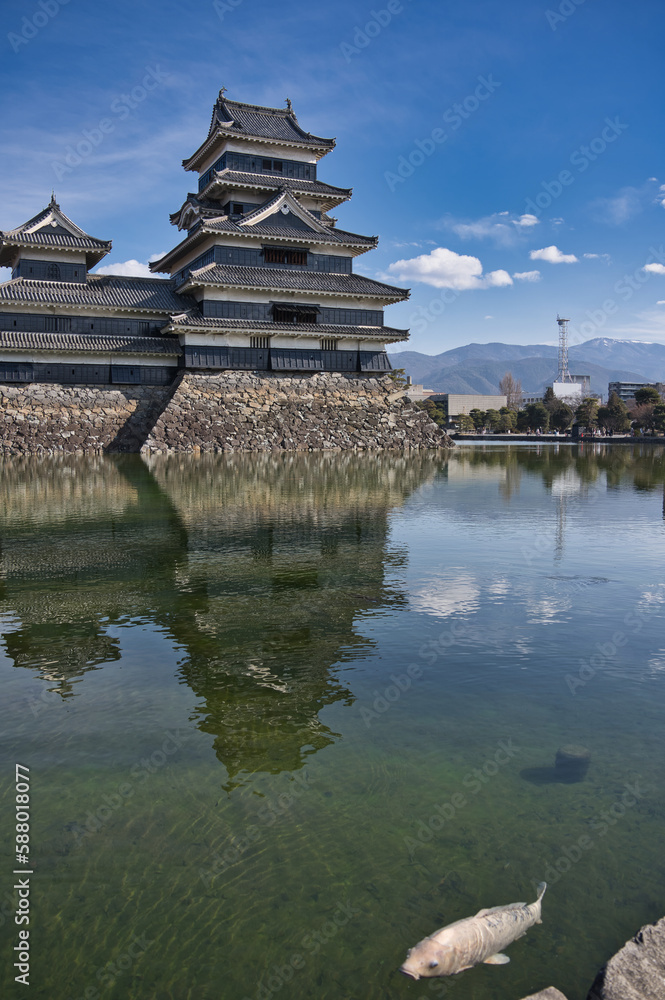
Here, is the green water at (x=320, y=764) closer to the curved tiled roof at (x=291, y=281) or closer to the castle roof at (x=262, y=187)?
the curved tiled roof at (x=291, y=281)

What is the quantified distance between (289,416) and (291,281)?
8384 millimetres

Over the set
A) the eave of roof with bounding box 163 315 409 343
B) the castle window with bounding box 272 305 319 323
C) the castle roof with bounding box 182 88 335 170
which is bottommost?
the eave of roof with bounding box 163 315 409 343

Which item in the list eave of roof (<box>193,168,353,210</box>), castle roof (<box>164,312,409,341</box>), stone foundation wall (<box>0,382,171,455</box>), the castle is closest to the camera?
stone foundation wall (<box>0,382,171,455</box>)

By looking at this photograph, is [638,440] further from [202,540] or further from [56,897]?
[56,897]

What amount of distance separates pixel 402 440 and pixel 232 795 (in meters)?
43.0

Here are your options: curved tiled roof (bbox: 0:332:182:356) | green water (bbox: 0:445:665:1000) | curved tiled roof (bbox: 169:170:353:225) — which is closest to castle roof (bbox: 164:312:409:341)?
curved tiled roof (bbox: 0:332:182:356)

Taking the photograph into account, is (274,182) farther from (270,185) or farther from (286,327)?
(286,327)

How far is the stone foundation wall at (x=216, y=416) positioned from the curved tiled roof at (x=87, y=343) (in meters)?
2.19

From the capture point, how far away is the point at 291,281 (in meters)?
43.6

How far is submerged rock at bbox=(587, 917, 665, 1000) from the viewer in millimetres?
3131

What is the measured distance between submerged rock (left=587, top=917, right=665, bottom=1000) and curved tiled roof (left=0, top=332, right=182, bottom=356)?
1635 inches

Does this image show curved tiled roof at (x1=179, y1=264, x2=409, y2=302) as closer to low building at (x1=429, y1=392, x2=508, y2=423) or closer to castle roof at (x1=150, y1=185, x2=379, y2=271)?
castle roof at (x1=150, y1=185, x2=379, y2=271)

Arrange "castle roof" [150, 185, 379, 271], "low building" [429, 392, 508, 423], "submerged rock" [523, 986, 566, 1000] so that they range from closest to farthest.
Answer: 1. "submerged rock" [523, 986, 566, 1000]
2. "castle roof" [150, 185, 379, 271]
3. "low building" [429, 392, 508, 423]

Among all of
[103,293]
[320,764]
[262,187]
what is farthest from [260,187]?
[320,764]
